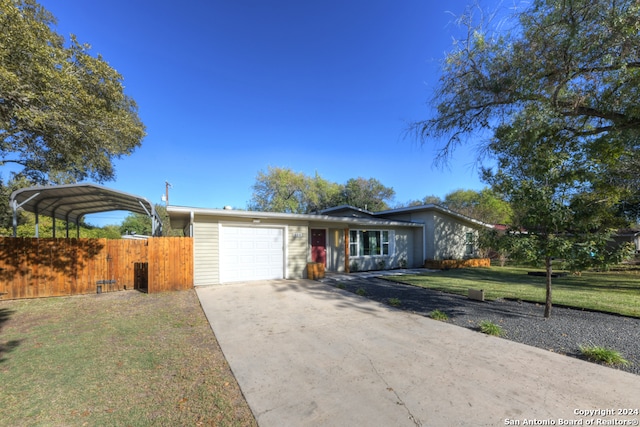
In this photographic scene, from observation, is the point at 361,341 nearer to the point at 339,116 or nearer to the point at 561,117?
the point at 561,117

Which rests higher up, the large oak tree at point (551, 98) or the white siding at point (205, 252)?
the large oak tree at point (551, 98)

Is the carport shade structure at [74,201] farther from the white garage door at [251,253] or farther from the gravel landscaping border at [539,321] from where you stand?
the gravel landscaping border at [539,321]

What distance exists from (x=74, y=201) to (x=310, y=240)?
9.19 metres

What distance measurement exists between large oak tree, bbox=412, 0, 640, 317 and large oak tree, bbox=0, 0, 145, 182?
8519 mm

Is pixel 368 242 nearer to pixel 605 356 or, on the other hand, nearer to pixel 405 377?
pixel 605 356

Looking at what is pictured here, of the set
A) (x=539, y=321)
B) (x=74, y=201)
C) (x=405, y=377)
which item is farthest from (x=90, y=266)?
(x=539, y=321)

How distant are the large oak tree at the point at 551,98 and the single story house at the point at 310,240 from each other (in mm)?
1671

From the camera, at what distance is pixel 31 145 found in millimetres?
9219

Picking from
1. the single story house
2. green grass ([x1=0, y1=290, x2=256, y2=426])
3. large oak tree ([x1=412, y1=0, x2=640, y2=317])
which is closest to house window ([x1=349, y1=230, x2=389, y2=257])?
the single story house

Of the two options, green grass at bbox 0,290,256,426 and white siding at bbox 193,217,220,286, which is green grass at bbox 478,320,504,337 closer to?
green grass at bbox 0,290,256,426

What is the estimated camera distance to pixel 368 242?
13.8 m

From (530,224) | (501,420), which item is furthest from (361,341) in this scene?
(530,224)

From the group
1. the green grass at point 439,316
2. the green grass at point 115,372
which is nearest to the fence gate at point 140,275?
the green grass at point 115,372

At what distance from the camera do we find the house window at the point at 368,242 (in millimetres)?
13359
